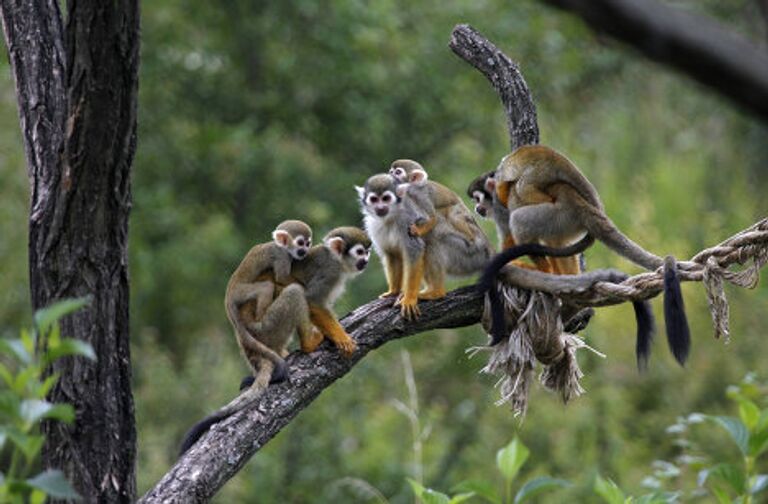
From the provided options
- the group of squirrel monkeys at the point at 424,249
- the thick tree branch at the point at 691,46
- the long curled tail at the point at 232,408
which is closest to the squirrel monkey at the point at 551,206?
the group of squirrel monkeys at the point at 424,249

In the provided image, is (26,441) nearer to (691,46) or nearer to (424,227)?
(691,46)

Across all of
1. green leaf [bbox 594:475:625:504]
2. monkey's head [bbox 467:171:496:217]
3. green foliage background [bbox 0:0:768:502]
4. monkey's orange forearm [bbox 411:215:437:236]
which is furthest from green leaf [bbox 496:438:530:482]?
green foliage background [bbox 0:0:768:502]

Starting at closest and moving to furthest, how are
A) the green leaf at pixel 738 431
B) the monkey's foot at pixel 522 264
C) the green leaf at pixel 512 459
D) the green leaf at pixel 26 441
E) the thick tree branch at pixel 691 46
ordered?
the thick tree branch at pixel 691 46, the green leaf at pixel 26 441, the green leaf at pixel 738 431, the green leaf at pixel 512 459, the monkey's foot at pixel 522 264

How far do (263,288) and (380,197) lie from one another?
2.09 feet

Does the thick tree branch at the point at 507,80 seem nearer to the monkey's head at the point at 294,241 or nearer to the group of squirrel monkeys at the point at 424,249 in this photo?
the group of squirrel monkeys at the point at 424,249

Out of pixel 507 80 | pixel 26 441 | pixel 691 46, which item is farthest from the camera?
pixel 507 80

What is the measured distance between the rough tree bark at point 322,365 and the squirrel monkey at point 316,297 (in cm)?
6

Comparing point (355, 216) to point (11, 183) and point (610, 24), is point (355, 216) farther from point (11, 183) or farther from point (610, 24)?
point (610, 24)

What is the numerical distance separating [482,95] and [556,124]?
1.28 metres

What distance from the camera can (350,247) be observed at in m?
5.05

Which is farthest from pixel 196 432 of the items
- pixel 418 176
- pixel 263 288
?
pixel 418 176

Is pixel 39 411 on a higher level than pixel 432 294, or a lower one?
lower

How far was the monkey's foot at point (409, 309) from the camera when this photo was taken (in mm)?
4570

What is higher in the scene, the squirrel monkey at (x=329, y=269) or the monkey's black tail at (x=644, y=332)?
the squirrel monkey at (x=329, y=269)
